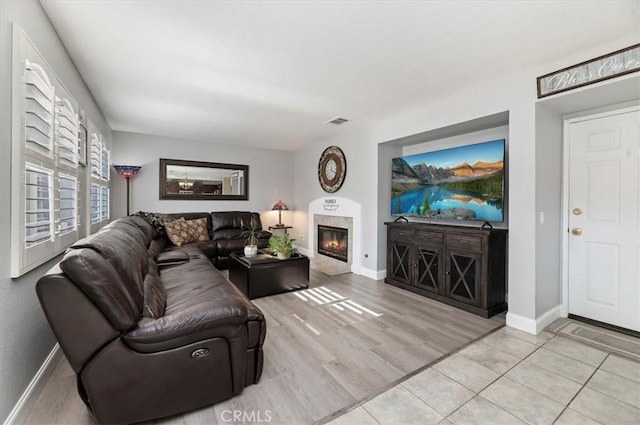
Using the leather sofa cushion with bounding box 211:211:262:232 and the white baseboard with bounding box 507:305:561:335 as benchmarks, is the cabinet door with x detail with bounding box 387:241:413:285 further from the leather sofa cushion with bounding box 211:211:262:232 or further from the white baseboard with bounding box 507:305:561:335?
the leather sofa cushion with bounding box 211:211:262:232

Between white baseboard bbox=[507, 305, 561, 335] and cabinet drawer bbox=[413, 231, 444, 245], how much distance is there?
1023 mm

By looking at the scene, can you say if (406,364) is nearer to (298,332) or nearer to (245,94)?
(298,332)

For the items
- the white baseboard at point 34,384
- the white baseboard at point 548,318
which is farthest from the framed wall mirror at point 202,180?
the white baseboard at point 548,318

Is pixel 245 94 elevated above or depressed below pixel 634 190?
above

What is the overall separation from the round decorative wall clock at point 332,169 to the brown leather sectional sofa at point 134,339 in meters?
3.60

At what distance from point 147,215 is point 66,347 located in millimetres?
3944

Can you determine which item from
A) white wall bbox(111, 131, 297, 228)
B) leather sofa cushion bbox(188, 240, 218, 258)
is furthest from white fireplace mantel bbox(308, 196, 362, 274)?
leather sofa cushion bbox(188, 240, 218, 258)

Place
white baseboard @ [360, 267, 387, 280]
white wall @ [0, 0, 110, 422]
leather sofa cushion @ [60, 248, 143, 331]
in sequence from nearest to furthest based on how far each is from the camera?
leather sofa cushion @ [60, 248, 143, 331] → white wall @ [0, 0, 110, 422] → white baseboard @ [360, 267, 387, 280]

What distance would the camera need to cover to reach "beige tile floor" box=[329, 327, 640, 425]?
5.21 feet

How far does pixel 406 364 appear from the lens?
2090mm

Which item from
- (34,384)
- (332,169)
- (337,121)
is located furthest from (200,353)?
(332,169)

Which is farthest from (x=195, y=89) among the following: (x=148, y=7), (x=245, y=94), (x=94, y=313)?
(x=94, y=313)

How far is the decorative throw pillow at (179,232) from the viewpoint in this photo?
15.3 feet

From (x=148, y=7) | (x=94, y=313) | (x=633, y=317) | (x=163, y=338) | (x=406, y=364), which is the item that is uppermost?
(x=148, y=7)
